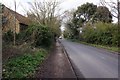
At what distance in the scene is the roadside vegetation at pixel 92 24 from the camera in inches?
1908

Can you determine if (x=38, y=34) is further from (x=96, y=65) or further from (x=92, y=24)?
(x=92, y=24)

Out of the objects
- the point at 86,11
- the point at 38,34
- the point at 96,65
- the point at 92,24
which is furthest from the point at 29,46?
the point at 86,11

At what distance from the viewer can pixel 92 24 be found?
226 feet

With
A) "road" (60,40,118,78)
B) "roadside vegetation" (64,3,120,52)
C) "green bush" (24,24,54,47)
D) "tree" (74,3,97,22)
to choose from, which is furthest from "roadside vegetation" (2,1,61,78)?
"tree" (74,3,97,22)

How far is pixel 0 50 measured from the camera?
1223 centimetres

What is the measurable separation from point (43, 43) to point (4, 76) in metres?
20.4

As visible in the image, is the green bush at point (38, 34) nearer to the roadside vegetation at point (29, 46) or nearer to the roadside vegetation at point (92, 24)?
the roadside vegetation at point (29, 46)

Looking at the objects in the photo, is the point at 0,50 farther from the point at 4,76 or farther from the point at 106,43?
the point at 106,43

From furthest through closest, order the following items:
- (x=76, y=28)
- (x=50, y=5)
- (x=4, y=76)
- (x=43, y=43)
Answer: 1. (x=76, y=28)
2. (x=50, y=5)
3. (x=43, y=43)
4. (x=4, y=76)

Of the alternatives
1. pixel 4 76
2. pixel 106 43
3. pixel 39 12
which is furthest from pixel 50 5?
pixel 4 76

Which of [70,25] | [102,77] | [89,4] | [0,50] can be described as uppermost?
[89,4]

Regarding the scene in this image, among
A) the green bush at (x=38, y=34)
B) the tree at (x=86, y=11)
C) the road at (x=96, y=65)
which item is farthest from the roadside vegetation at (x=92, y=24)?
the road at (x=96, y=65)

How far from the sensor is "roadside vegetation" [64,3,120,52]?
159 ft

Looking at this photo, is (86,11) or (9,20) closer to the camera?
(9,20)
